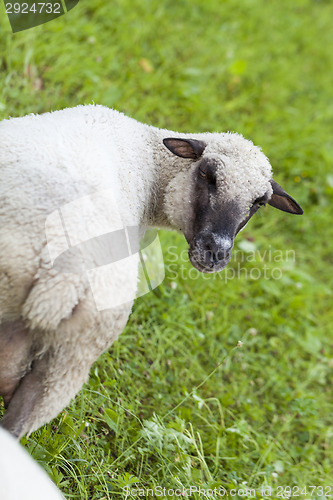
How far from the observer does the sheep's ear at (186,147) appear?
293cm

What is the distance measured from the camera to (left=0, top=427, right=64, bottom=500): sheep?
67.8 inches

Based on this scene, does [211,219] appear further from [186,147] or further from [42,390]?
[42,390]

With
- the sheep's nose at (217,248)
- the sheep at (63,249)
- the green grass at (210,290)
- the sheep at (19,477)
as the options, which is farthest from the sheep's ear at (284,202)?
the sheep at (19,477)

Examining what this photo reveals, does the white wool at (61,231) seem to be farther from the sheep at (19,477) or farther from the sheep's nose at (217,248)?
the sheep's nose at (217,248)

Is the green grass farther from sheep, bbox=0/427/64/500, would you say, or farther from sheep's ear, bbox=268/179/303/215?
sheep's ear, bbox=268/179/303/215

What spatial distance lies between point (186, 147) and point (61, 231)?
3.65 ft

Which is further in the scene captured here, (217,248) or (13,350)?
(217,248)

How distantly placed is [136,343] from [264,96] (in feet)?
12.4

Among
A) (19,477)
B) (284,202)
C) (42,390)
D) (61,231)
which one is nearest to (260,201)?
(284,202)

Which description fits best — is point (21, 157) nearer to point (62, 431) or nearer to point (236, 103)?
point (62, 431)

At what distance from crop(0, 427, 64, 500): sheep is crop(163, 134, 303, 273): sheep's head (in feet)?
4.31

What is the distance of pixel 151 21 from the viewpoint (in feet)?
18.6

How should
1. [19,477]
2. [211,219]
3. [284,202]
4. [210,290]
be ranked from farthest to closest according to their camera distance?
[210,290] → [284,202] → [211,219] → [19,477]

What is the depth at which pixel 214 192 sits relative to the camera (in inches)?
112
